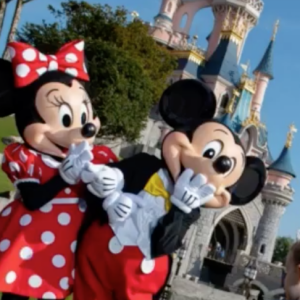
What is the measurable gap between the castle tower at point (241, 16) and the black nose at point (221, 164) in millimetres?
38368

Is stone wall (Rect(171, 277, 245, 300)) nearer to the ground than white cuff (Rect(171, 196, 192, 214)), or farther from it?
nearer to the ground

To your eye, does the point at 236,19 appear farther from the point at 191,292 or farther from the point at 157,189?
the point at 157,189

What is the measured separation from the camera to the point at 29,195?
530 centimetres

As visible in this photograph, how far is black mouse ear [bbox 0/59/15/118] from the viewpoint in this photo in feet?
18.7

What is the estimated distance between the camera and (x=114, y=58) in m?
25.3

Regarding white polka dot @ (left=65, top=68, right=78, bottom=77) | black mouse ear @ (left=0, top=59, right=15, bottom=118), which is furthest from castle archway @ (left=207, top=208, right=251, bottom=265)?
black mouse ear @ (left=0, top=59, right=15, bottom=118)

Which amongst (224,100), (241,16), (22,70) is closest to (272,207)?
(224,100)

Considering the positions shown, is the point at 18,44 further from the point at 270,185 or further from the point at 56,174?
the point at 270,185

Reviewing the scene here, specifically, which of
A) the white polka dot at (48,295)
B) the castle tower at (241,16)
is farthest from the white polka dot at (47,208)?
the castle tower at (241,16)

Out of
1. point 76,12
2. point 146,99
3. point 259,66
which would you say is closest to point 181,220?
point 146,99

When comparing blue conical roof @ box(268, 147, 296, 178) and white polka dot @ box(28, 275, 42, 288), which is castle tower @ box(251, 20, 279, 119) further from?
white polka dot @ box(28, 275, 42, 288)

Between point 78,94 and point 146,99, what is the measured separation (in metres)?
21.3

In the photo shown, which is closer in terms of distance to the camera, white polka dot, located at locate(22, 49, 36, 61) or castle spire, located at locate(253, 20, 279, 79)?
white polka dot, located at locate(22, 49, 36, 61)

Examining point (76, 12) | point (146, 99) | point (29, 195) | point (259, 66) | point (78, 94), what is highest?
point (259, 66)
